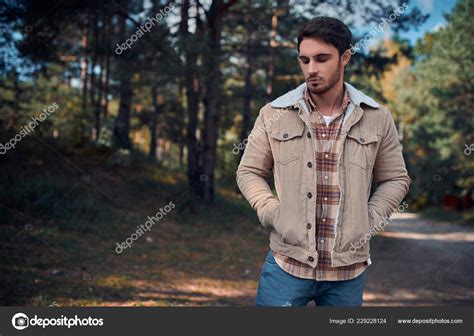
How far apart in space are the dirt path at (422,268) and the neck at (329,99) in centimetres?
356

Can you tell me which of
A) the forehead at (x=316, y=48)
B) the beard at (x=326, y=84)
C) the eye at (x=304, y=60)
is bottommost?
the beard at (x=326, y=84)

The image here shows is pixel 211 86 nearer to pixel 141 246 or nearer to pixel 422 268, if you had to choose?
pixel 141 246

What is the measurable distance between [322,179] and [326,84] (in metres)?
0.42

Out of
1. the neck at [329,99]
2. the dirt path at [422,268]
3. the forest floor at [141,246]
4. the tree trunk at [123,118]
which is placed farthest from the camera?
the tree trunk at [123,118]

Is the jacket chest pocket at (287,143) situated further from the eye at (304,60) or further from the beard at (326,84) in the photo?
the eye at (304,60)

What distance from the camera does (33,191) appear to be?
7.59 m

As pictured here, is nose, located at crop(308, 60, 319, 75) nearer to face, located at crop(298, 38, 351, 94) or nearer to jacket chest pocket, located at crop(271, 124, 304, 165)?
face, located at crop(298, 38, 351, 94)

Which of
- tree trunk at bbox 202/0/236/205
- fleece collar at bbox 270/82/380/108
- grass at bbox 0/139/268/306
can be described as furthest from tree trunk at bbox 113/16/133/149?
fleece collar at bbox 270/82/380/108

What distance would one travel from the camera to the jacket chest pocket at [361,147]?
195 cm

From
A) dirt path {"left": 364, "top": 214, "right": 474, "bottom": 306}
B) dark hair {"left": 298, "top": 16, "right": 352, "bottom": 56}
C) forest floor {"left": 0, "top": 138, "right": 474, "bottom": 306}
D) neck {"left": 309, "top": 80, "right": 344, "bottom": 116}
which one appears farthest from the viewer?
dirt path {"left": 364, "top": 214, "right": 474, "bottom": 306}

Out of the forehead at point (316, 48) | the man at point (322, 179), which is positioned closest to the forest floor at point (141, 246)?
the man at point (322, 179)

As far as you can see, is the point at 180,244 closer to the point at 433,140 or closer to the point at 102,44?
the point at 102,44

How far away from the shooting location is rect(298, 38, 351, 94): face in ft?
6.33

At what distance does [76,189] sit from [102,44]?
275cm
